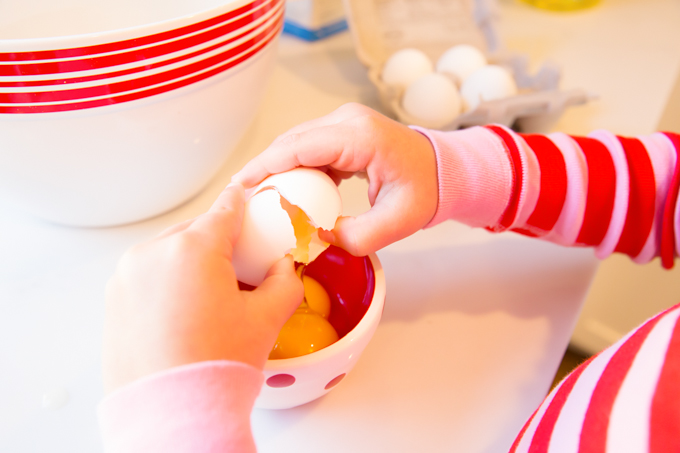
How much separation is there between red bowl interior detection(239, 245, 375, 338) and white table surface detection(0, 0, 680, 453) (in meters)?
0.03

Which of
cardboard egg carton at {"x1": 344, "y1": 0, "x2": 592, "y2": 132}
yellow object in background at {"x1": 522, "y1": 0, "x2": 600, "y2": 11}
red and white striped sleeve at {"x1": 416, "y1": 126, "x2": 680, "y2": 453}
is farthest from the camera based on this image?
yellow object in background at {"x1": 522, "y1": 0, "x2": 600, "y2": 11}

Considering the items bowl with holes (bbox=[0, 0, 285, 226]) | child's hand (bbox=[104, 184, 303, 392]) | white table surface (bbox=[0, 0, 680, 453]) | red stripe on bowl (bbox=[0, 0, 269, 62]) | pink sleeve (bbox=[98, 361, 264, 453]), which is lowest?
white table surface (bbox=[0, 0, 680, 453])

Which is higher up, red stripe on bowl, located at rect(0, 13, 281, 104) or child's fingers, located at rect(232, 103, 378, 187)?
red stripe on bowl, located at rect(0, 13, 281, 104)

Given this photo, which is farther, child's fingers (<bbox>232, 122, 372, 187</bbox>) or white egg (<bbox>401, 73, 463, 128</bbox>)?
white egg (<bbox>401, 73, 463, 128</bbox>)

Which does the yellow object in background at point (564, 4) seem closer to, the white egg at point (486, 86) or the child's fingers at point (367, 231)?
the white egg at point (486, 86)

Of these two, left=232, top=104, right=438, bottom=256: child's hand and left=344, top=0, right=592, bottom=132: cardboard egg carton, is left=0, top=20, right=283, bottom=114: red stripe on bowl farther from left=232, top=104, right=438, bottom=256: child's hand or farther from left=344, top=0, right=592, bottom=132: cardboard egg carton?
left=344, top=0, right=592, bottom=132: cardboard egg carton

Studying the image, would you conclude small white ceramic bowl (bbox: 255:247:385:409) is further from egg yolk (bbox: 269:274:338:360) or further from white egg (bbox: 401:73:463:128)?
white egg (bbox: 401:73:463:128)

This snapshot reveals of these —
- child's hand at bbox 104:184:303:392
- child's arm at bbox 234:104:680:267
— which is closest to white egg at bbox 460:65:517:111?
child's arm at bbox 234:104:680:267

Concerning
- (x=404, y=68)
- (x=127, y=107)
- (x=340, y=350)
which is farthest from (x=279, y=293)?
(x=404, y=68)

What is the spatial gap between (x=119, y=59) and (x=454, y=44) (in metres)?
0.65

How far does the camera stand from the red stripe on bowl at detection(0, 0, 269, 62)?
0.36m

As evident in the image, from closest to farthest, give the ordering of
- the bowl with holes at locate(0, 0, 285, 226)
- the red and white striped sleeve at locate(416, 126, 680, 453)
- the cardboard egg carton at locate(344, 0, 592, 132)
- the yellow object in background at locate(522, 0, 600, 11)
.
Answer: the bowl with holes at locate(0, 0, 285, 226)
the red and white striped sleeve at locate(416, 126, 680, 453)
the cardboard egg carton at locate(344, 0, 592, 132)
the yellow object in background at locate(522, 0, 600, 11)

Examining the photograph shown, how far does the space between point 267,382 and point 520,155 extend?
342mm

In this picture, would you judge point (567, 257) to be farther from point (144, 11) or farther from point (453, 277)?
point (144, 11)
